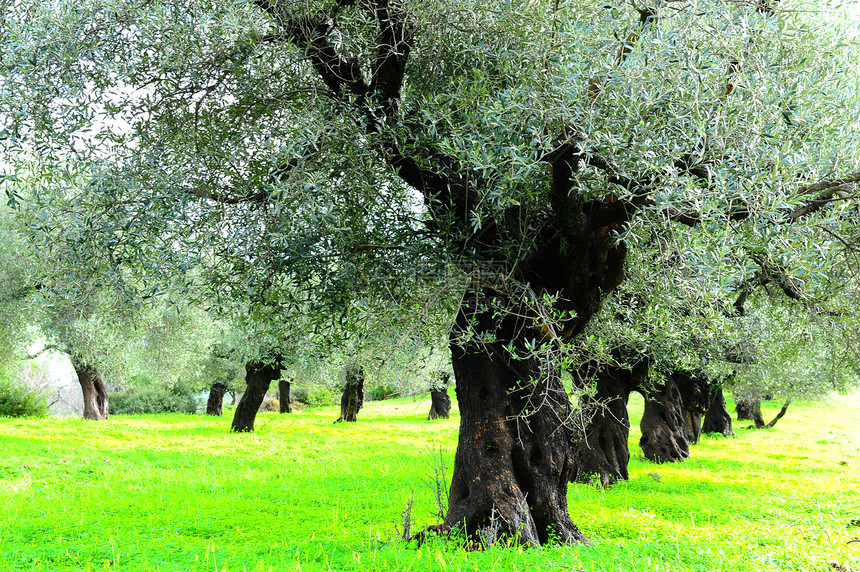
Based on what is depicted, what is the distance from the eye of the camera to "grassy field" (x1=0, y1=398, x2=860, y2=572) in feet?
25.3

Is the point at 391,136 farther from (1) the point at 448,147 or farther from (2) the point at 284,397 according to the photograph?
(2) the point at 284,397

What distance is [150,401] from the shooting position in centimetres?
4694

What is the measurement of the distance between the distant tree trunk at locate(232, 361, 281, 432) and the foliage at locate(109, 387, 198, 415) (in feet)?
76.2

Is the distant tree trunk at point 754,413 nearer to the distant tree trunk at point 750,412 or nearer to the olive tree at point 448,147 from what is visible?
the distant tree trunk at point 750,412

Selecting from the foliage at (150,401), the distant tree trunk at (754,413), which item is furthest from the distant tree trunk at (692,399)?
the foliage at (150,401)

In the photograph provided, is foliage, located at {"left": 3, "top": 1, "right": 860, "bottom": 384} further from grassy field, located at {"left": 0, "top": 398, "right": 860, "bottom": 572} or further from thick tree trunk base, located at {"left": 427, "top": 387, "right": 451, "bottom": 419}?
thick tree trunk base, located at {"left": 427, "top": 387, "right": 451, "bottom": 419}

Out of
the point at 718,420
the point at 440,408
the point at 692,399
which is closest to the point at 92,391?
the point at 440,408

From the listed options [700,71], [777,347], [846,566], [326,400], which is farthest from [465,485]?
[326,400]

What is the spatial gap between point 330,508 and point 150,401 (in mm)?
41079

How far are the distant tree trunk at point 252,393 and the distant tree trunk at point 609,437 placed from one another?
53.3ft

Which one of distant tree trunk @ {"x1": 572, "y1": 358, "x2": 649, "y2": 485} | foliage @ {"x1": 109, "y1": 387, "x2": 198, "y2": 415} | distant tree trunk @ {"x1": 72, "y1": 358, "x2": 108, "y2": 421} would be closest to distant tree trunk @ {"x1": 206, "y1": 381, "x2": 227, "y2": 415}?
distant tree trunk @ {"x1": 72, "y1": 358, "x2": 108, "y2": 421}

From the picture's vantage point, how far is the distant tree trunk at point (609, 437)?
1577cm

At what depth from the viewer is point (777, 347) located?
53.9 ft

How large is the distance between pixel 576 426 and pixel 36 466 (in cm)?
1602
